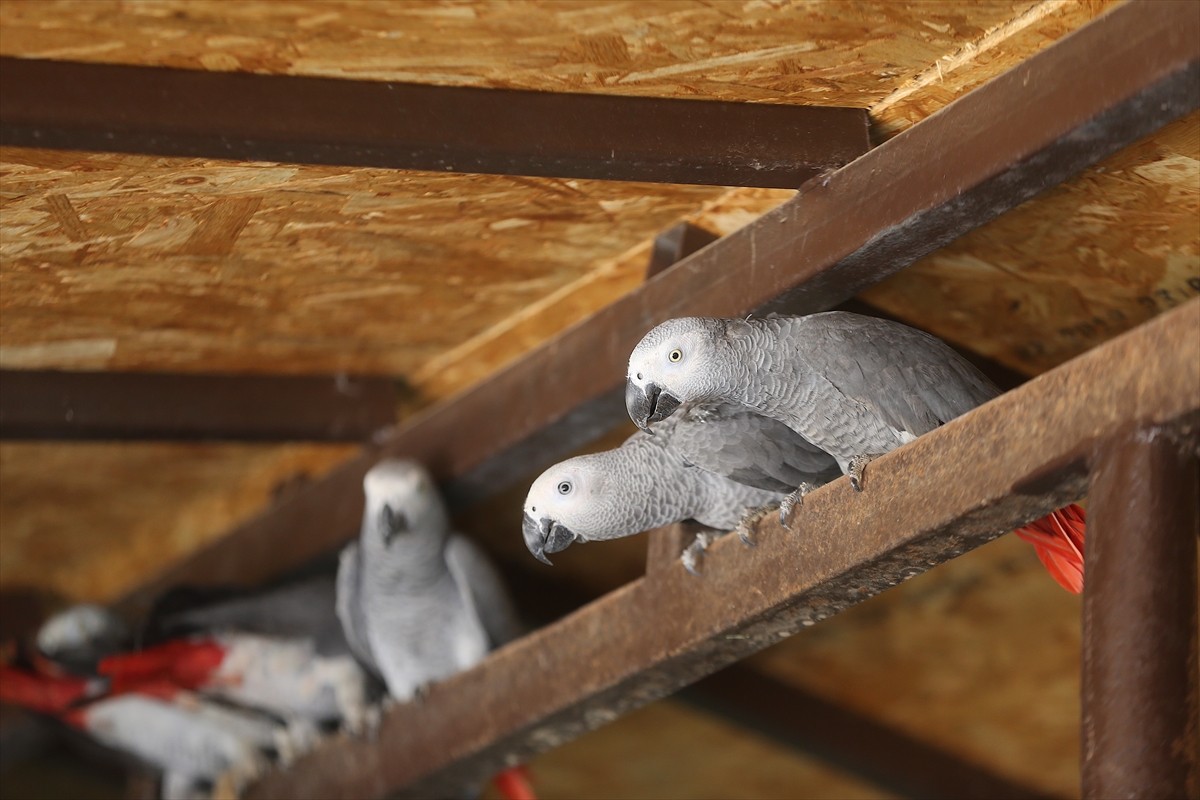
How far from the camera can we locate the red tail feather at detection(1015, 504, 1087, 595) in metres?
2.68

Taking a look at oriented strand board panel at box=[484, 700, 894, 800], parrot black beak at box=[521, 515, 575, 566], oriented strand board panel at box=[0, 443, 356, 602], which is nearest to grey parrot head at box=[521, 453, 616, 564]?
parrot black beak at box=[521, 515, 575, 566]

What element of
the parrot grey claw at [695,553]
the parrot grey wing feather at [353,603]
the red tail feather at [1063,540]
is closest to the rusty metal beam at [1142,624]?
the red tail feather at [1063,540]

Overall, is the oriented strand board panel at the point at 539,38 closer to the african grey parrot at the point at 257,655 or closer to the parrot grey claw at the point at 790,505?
the parrot grey claw at the point at 790,505

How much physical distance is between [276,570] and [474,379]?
921 millimetres

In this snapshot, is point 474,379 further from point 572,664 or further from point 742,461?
point 742,461

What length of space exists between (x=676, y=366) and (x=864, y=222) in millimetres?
418

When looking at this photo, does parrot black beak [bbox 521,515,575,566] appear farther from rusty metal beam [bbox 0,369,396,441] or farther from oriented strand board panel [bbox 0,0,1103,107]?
rusty metal beam [bbox 0,369,396,441]

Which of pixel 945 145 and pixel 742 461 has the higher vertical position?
pixel 945 145

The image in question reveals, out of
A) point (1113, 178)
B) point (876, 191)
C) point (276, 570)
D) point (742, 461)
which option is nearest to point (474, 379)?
point (276, 570)

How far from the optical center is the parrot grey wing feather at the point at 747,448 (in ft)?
9.51

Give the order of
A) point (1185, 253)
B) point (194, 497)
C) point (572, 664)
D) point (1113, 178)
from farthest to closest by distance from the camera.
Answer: point (194, 497), point (572, 664), point (1185, 253), point (1113, 178)

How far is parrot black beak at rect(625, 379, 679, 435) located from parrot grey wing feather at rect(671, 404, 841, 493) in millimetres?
221

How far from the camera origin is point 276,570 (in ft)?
14.5

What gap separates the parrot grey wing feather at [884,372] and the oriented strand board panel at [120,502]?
2.11 meters
